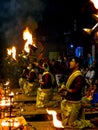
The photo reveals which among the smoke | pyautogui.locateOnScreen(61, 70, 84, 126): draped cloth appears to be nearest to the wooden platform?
pyautogui.locateOnScreen(61, 70, 84, 126): draped cloth

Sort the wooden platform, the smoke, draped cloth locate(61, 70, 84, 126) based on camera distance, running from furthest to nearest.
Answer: the smoke, the wooden platform, draped cloth locate(61, 70, 84, 126)

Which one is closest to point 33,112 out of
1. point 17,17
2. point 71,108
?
point 71,108

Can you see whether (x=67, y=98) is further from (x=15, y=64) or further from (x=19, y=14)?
(x=19, y=14)

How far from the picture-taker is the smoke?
31562mm

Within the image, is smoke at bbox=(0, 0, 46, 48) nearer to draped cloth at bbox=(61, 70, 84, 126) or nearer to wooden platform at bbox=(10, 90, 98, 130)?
wooden platform at bbox=(10, 90, 98, 130)

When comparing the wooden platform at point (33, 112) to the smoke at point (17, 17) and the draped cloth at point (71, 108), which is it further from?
the smoke at point (17, 17)

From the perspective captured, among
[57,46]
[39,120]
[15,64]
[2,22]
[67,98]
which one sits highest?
[2,22]

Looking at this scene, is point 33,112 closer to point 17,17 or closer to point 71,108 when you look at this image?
point 71,108

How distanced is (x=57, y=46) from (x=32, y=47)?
66.4 ft

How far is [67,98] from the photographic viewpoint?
10.4 metres

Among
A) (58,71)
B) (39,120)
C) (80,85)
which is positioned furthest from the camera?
(58,71)

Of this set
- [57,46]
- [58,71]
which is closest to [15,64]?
[58,71]

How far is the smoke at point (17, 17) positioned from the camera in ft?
104

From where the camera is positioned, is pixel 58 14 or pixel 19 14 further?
pixel 58 14
